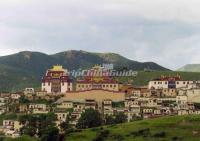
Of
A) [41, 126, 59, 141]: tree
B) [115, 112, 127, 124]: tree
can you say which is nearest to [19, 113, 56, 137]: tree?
[41, 126, 59, 141]: tree

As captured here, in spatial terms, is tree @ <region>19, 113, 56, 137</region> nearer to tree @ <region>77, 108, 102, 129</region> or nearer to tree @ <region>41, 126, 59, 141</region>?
tree @ <region>41, 126, 59, 141</region>

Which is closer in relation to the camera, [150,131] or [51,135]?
[150,131]

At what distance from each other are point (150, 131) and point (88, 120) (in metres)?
22.1

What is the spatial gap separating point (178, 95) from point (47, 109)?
3897 cm

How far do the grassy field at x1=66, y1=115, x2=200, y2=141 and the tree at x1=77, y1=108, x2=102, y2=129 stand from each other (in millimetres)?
10834

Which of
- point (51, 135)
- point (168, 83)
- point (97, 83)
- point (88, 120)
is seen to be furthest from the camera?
point (168, 83)

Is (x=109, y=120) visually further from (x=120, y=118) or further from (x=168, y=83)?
(x=168, y=83)

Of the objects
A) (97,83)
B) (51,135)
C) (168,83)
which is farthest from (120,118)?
(168,83)

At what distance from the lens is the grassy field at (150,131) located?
114m

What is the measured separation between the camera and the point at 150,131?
11831cm

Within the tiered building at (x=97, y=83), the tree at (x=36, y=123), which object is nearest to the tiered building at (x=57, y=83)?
the tiered building at (x=97, y=83)

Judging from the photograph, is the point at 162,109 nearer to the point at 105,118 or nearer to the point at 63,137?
the point at 105,118

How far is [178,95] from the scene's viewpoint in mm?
164125

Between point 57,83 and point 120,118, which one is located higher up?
point 57,83
